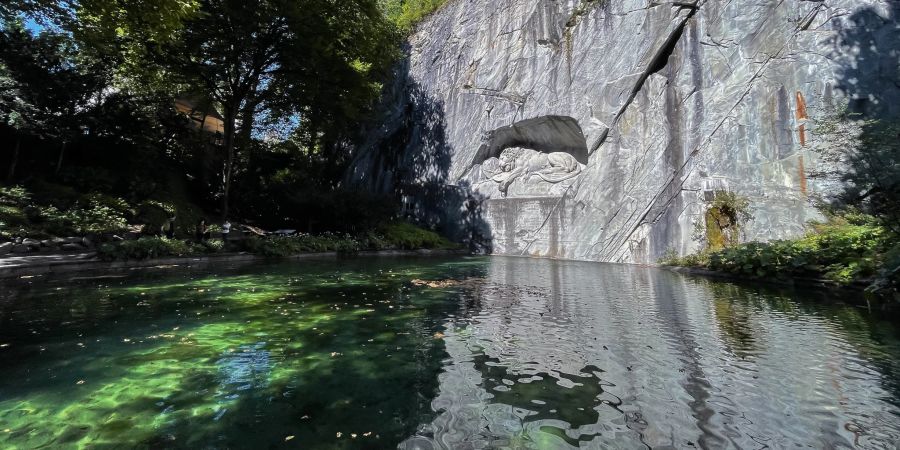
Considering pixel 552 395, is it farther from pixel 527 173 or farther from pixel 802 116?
pixel 527 173

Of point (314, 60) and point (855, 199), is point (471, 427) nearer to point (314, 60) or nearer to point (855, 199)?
point (855, 199)

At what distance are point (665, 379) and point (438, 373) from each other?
1774mm

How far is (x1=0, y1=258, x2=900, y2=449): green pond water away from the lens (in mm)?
2383

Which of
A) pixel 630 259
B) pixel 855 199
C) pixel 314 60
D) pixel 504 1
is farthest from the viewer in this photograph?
pixel 504 1

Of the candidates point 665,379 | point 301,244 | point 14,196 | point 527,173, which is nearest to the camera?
point 665,379

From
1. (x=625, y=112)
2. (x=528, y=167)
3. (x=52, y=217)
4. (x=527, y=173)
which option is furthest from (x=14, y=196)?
(x=625, y=112)

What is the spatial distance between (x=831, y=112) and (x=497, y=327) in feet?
27.9

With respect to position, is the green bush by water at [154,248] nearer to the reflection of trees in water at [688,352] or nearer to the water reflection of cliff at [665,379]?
the water reflection of cliff at [665,379]

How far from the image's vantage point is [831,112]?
8.18 meters

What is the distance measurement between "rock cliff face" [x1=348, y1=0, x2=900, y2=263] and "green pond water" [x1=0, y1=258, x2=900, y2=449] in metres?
8.32

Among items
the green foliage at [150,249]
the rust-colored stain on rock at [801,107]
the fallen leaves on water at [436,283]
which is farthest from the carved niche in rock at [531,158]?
the green foliage at [150,249]

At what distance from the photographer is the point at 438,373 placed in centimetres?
337

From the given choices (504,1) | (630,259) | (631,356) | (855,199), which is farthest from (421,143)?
(631,356)

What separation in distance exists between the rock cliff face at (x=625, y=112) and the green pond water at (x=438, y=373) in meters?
8.32
